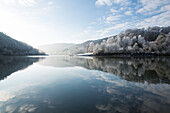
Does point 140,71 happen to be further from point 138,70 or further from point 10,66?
point 10,66

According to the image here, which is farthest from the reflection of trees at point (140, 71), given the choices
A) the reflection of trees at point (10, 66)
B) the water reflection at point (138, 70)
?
the reflection of trees at point (10, 66)

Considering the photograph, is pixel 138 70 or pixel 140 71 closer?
pixel 140 71

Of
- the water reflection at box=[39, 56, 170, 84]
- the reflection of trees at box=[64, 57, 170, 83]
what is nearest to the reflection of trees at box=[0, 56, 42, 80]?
the water reflection at box=[39, 56, 170, 84]

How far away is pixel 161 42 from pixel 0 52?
562 feet

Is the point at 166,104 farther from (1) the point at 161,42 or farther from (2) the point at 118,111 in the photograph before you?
(1) the point at 161,42

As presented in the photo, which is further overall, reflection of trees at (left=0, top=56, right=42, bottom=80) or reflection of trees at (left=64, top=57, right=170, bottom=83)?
reflection of trees at (left=0, top=56, right=42, bottom=80)

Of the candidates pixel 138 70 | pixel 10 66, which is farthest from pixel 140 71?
pixel 10 66

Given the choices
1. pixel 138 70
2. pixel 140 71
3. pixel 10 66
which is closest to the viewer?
pixel 140 71

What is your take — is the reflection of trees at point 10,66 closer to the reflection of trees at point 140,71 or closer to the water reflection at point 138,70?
the water reflection at point 138,70

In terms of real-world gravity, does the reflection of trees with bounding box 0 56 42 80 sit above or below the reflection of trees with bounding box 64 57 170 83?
above

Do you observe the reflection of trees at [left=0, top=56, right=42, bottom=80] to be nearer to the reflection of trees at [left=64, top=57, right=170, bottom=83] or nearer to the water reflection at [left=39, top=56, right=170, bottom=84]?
the water reflection at [left=39, top=56, right=170, bottom=84]

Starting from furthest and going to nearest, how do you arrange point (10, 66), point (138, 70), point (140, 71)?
point (10, 66)
point (138, 70)
point (140, 71)

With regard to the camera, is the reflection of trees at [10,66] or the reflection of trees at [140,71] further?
the reflection of trees at [10,66]

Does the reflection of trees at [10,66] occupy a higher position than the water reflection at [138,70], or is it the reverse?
the reflection of trees at [10,66]
